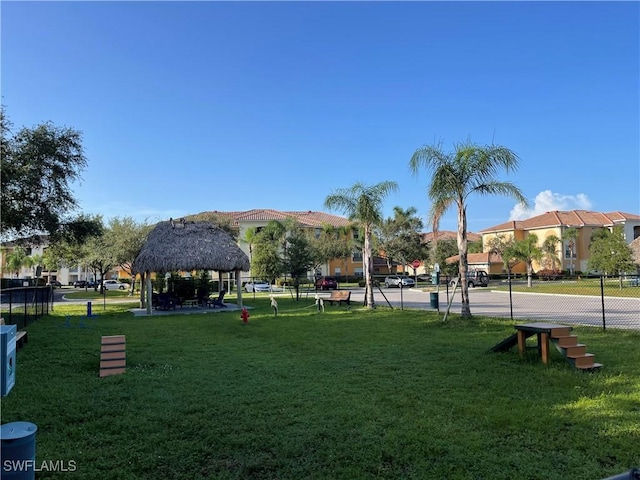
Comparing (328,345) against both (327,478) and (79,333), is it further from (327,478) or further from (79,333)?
(79,333)

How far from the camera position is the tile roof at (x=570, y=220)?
65.2m

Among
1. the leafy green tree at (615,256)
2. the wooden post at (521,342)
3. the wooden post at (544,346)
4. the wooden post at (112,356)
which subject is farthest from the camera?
the leafy green tree at (615,256)

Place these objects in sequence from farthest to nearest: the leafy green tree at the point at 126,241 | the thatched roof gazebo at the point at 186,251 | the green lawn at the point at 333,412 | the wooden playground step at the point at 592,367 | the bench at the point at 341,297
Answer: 1. the leafy green tree at the point at 126,241
2. the bench at the point at 341,297
3. the thatched roof gazebo at the point at 186,251
4. the wooden playground step at the point at 592,367
5. the green lawn at the point at 333,412

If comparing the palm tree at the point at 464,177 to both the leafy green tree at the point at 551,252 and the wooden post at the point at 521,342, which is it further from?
the leafy green tree at the point at 551,252

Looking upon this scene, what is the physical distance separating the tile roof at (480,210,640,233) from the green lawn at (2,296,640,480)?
61.9 m

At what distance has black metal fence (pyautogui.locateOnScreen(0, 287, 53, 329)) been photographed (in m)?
13.4

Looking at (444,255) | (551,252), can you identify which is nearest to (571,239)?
(551,252)

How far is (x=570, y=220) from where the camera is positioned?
66062mm

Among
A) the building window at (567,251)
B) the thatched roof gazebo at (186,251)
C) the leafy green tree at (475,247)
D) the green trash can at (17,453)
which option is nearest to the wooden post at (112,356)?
the green trash can at (17,453)

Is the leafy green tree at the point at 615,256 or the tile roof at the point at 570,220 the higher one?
Answer: the tile roof at the point at 570,220

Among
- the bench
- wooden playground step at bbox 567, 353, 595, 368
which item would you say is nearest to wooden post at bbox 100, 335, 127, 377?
wooden playground step at bbox 567, 353, 595, 368

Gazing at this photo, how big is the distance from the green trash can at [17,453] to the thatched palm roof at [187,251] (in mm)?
18736

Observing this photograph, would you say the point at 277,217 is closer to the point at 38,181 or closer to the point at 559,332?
the point at 38,181

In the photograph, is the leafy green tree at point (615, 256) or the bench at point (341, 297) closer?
the bench at point (341, 297)
